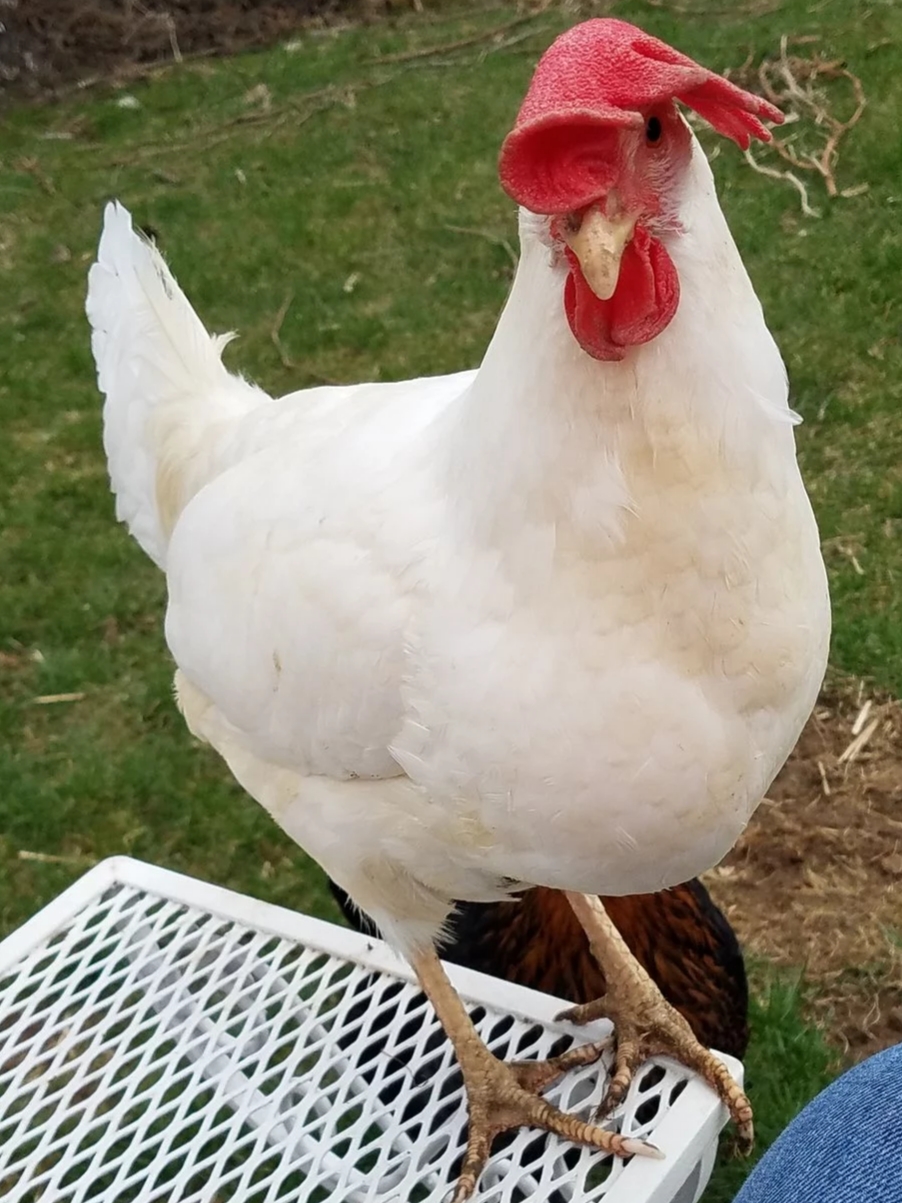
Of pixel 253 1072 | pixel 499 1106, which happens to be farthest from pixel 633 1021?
pixel 253 1072

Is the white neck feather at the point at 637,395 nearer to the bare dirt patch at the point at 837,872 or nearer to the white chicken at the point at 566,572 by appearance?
the white chicken at the point at 566,572

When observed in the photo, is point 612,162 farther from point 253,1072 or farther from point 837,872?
point 837,872

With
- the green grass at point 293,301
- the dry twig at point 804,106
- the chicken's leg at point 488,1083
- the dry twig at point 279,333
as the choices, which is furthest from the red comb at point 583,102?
the dry twig at point 804,106

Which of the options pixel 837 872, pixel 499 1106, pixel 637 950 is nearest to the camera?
pixel 499 1106

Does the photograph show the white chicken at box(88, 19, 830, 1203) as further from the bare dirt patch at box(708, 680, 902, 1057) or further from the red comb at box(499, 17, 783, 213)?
the bare dirt patch at box(708, 680, 902, 1057)

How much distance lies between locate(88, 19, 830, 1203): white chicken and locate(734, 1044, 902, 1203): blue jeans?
0.22 metres

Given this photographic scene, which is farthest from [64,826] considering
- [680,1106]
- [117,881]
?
[680,1106]

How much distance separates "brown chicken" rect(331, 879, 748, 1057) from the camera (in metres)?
1.65

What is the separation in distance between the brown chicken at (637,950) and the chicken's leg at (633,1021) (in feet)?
0.36

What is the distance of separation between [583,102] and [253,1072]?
120cm

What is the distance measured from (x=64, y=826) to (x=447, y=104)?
3.44 metres

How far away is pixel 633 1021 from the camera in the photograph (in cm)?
143

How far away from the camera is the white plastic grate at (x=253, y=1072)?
1320 millimetres

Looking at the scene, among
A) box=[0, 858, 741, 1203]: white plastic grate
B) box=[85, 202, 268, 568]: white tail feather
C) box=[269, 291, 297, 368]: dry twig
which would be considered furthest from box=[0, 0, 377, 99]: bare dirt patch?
box=[0, 858, 741, 1203]: white plastic grate
